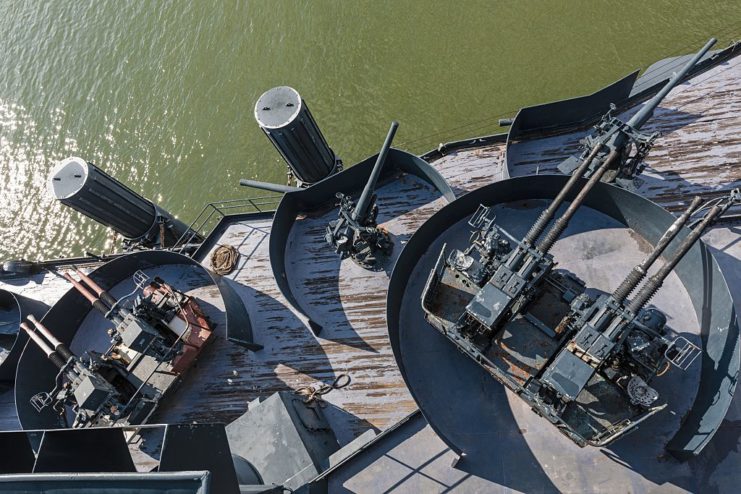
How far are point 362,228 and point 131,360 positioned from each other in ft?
37.7

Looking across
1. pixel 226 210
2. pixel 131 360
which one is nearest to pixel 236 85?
pixel 226 210

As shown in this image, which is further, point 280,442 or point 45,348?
point 45,348

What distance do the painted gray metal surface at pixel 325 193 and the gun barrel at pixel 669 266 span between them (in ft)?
28.6

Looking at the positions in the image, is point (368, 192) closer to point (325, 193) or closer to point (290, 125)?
point (325, 193)

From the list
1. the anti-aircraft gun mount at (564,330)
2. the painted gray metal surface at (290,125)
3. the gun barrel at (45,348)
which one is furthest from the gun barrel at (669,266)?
the gun barrel at (45,348)

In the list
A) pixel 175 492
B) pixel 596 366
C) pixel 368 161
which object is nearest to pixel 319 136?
pixel 368 161

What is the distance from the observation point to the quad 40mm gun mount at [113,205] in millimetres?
22250

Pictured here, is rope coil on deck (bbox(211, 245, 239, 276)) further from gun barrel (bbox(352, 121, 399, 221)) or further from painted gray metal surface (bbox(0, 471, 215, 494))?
painted gray metal surface (bbox(0, 471, 215, 494))

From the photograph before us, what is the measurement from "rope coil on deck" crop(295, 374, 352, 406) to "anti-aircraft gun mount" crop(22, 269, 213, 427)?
5.04m

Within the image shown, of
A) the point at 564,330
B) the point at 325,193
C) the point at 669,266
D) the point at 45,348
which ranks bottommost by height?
the point at 45,348

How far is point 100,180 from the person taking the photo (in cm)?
2273

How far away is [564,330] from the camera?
53.9 ft

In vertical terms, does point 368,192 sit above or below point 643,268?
below

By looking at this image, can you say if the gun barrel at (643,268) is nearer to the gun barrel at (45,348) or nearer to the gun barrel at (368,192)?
the gun barrel at (368,192)
